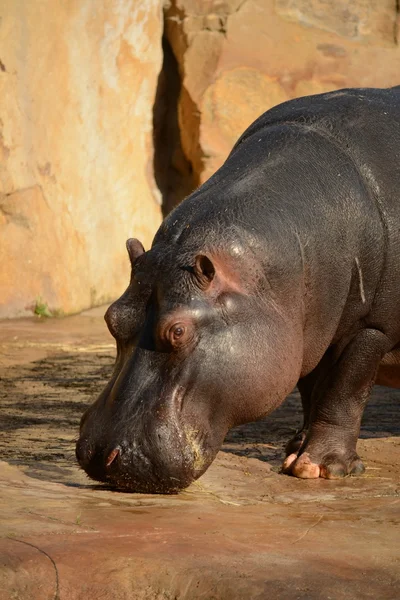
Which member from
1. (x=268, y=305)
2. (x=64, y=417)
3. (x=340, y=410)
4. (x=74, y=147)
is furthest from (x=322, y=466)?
(x=74, y=147)

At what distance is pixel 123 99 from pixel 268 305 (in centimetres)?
681

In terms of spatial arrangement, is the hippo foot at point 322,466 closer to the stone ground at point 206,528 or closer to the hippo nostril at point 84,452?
the stone ground at point 206,528

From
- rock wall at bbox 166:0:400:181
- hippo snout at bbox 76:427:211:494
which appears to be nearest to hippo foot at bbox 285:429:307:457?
hippo snout at bbox 76:427:211:494

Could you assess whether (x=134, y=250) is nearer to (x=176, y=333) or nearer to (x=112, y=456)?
(x=176, y=333)

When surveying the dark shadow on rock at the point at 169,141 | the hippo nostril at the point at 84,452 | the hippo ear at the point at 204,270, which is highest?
the hippo ear at the point at 204,270

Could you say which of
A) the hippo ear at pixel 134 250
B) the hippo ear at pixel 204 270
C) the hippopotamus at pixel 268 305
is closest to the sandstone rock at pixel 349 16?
the hippopotamus at pixel 268 305

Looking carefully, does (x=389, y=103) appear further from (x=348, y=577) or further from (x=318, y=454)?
(x=348, y=577)

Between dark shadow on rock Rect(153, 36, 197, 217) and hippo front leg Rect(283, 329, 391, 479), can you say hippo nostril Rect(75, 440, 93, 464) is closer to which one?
hippo front leg Rect(283, 329, 391, 479)

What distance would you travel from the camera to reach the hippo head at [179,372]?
13.2 ft

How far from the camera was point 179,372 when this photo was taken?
4105 millimetres

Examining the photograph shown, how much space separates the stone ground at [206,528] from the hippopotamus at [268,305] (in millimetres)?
194

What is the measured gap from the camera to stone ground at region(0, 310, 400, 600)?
3.25 meters

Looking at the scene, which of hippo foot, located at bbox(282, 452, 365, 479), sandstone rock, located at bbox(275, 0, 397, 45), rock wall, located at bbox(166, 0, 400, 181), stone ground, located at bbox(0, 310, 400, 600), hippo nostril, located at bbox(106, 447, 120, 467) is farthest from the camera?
sandstone rock, located at bbox(275, 0, 397, 45)

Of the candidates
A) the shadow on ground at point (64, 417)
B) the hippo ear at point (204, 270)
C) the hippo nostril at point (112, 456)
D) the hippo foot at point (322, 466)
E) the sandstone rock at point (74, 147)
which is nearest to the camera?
the hippo nostril at point (112, 456)
